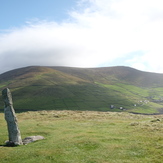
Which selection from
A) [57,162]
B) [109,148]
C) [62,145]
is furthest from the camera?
[62,145]

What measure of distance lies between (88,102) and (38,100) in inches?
1565

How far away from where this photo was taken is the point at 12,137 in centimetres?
2509

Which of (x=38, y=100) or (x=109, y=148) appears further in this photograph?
(x=38, y=100)

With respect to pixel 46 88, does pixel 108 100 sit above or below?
below

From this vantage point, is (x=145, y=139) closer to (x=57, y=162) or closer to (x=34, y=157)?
(x=57, y=162)

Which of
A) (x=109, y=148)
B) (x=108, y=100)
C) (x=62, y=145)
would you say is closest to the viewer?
(x=109, y=148)

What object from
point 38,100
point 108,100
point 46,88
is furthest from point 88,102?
point 46,88

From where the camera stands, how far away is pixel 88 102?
493ft

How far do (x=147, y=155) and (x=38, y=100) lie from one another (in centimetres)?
14005

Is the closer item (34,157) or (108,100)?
(34,157)

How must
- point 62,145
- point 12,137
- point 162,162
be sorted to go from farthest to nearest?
1. point 12,137
2. point 62,145
3. point 162,162

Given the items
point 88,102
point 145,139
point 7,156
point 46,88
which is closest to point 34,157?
point 7,156

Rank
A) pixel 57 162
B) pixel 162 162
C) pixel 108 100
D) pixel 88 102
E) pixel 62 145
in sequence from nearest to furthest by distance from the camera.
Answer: pixel 162 162, pixel 57 162, pixel 62 145, pixel 88 102, pixel 108 100

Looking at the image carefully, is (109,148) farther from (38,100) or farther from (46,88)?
(46,88)
